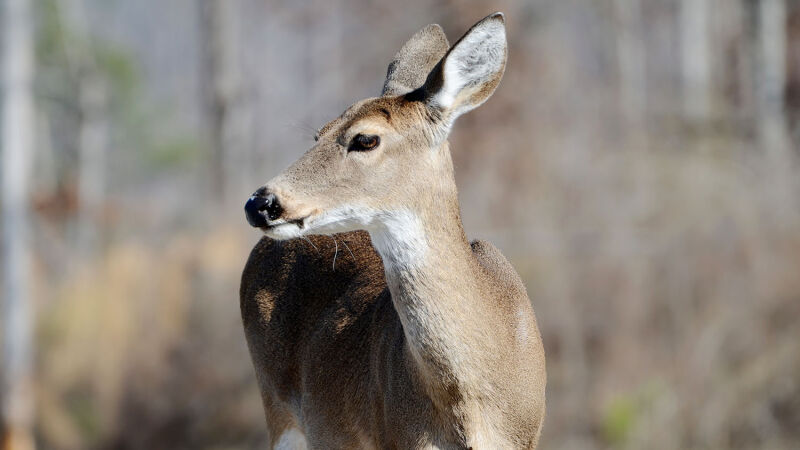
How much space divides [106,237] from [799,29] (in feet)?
54.9

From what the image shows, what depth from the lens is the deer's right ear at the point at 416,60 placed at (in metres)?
4.98

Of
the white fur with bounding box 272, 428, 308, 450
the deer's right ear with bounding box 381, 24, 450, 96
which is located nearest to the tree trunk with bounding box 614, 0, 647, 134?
the white fur with bounding box 272, 428, 308, 450

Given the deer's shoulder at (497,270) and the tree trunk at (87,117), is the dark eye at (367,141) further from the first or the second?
the tree trunk at (87,117)

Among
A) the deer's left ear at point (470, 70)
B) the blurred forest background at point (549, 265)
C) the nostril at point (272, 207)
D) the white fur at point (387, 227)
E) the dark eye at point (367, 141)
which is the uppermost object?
the deer's left ear at point (470, 70)

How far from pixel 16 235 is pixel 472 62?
11791 millimetres

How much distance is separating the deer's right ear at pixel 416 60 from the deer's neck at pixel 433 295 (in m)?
0.86

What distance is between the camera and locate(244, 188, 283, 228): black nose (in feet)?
13.3

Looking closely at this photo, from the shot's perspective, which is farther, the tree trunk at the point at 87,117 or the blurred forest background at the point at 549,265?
the tree trunk at the point at 87,117

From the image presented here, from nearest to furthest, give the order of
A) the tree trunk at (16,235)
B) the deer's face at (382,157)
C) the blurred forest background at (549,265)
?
the deer's face at (382,157) → the blurred forest background at (549,265) → the tree trunk at (16,235)

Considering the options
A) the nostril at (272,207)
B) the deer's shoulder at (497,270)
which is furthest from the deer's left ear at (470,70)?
the nostril at (272,207)

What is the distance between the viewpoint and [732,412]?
13039mm

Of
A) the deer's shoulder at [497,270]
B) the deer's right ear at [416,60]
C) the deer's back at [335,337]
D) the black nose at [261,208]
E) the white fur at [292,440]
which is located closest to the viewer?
the black nose at [261,208]

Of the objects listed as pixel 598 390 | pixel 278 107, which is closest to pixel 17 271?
pixel 598 390

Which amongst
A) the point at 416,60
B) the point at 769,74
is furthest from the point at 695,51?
the point at 416,60
